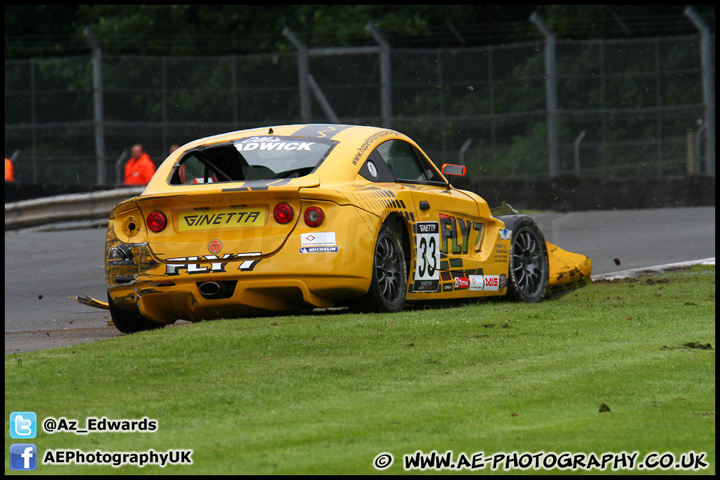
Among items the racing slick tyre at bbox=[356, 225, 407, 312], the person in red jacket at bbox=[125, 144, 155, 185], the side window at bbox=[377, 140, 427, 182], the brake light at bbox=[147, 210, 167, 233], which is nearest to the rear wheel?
the racing slick tyre at bbox=[356, 225, 407, 312]

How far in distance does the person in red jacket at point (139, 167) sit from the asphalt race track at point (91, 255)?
3161 millimetres

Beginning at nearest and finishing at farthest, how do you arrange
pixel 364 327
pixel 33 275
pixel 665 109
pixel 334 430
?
pixel 334 430 → pixel 364 327 → pixel 33 275 → pixel 665 109

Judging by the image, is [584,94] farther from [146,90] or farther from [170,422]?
[170,422]

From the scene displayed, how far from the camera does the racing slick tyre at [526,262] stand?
9.52 m

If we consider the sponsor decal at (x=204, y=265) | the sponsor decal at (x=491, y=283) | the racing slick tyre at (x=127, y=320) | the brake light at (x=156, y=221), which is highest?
the brake light at (x=156, y=221)

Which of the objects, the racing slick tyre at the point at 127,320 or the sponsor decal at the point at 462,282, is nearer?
the racing slick tyre at the point at 127,320

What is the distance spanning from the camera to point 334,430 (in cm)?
462

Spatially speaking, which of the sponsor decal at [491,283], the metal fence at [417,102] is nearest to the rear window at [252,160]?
the sponsor decal at [491,283]

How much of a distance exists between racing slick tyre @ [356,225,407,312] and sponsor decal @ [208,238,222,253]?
1033mm

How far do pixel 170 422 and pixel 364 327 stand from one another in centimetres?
247

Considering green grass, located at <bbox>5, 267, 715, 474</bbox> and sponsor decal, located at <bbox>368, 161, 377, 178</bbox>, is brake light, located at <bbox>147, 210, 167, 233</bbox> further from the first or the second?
sponsor decal, located at <bbox>368, 161, 377, 178</bbox>

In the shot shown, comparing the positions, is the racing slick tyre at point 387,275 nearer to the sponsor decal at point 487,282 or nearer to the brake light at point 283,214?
the brake light at point 283,214

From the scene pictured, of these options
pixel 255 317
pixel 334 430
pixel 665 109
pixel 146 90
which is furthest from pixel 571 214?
pixel 334 430

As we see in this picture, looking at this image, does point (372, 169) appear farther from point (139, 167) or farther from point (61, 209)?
point (139, 167)
